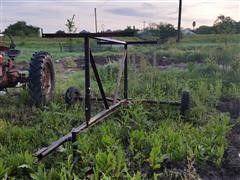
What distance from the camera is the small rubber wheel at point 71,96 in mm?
6668

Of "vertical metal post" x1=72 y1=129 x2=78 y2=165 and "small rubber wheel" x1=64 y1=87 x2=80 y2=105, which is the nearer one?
"vertical metal post" x1=72 y1=129 x2=78 y2=165

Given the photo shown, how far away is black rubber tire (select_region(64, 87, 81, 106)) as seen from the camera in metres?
6.67

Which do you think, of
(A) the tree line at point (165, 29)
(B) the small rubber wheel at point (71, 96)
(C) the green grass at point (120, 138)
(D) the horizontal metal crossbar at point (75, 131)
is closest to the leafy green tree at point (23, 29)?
(A) the tree line at point (165, 29)

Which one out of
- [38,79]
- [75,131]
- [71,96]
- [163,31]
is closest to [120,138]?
[75,131]

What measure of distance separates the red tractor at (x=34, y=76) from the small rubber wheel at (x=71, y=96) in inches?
15.6

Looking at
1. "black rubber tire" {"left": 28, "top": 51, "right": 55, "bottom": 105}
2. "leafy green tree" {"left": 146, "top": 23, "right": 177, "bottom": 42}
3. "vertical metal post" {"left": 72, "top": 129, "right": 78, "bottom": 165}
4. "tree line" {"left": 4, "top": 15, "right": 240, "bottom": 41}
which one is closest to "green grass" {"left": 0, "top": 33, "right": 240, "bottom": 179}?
"vertical metal post" {"left": 72, "top": 129, "right": 78, "bottom": 165}

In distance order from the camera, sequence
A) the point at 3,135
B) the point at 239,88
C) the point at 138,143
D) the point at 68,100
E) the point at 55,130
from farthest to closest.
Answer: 1. the point at 239,88
2. the point at 68,100
3. the point at 55,130
4. the point at 3,135
5. the point at 138,143

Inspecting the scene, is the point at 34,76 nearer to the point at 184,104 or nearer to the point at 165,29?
the point at 184,104

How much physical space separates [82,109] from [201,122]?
1706 millimetres

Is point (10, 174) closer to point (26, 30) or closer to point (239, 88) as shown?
point (239, 88)

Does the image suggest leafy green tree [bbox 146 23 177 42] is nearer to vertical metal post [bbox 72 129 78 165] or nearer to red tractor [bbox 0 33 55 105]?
red tractor [bbox 0 33 55 105]

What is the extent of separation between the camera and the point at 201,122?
236 inches

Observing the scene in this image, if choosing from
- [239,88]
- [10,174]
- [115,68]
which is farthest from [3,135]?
[115,68]

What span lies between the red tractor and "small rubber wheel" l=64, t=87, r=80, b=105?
0.40 meters
